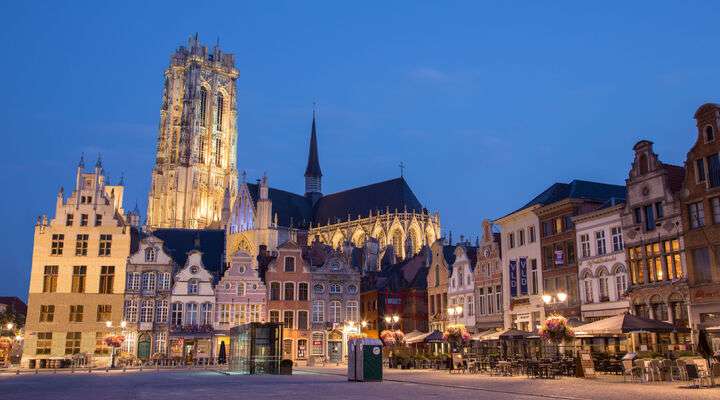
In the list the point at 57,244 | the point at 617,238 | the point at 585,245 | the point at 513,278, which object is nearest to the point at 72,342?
the point at 57,244

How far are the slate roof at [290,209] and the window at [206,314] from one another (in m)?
48.5

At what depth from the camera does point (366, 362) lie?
25.6 m

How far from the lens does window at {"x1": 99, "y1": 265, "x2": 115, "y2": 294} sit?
5453 centimetres

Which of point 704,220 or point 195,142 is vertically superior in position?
point 195,142

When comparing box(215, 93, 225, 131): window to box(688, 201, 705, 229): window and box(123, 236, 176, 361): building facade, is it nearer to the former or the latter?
box(123, 236, 176, 361): building facade

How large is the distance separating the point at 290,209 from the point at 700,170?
3314 inches

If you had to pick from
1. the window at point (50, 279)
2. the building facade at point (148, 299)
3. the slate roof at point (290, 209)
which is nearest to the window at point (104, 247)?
the building facade at point (148, 299)

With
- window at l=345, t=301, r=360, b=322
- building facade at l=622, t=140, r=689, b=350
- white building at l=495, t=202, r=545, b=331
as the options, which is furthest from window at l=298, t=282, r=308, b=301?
building facade at l=622, t=140, r=689, b=350

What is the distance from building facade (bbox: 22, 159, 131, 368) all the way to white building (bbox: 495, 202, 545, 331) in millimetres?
29131

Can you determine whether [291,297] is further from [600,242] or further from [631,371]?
[631,371]

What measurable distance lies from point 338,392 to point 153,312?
39.4 m

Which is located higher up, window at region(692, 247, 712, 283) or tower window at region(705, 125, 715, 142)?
tower window at region(705, 125, 715, 142)

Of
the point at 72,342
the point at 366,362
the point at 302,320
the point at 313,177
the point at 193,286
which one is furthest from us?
the point at 313,177

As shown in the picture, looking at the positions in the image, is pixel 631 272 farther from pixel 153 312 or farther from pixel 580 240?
pixel 153 312
